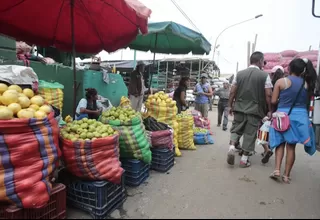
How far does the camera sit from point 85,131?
2.67 metres

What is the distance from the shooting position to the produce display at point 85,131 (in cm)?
259

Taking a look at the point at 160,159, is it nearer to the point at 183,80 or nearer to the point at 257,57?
the point at 257,57

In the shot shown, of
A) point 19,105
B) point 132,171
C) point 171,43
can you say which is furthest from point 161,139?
point 171,43

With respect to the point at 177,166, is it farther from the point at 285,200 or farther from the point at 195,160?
the point at 285,200

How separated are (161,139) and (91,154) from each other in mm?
1743

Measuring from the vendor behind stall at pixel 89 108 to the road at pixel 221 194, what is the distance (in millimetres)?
1807

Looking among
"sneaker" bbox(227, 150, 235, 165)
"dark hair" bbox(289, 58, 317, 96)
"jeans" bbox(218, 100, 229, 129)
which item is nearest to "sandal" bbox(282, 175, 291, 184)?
"sneaker" bbox(227, 150, 235, 165)

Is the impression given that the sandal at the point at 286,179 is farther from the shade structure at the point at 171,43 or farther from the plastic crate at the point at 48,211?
the shade structure at the point at 171,43

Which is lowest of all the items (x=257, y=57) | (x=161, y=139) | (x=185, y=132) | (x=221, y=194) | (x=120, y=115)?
(x=221, y=194)

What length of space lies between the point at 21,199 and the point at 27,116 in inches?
28.4

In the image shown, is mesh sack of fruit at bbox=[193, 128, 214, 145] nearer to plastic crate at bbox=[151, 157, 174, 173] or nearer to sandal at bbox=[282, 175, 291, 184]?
plastic crate at bbox=[151, 157, 174, 173]

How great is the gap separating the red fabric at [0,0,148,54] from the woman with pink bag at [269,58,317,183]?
2.41m

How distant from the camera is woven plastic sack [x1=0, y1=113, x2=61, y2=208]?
200 centimetres

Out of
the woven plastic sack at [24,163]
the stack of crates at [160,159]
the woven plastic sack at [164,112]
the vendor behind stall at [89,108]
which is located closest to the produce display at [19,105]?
the woven plastic sack at [24,163]
